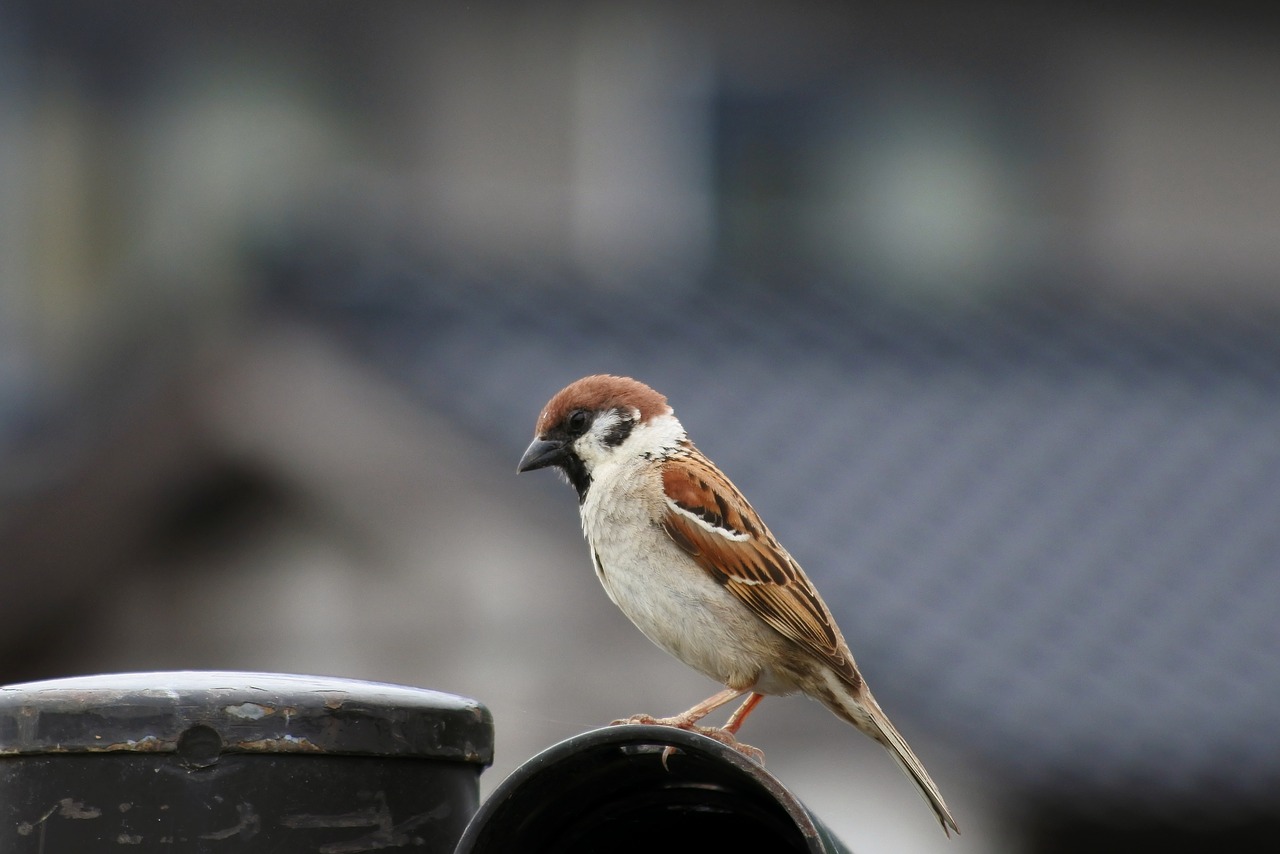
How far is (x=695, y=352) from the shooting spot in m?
7.30

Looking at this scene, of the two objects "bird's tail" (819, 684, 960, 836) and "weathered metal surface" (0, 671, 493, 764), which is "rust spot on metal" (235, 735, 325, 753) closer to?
"weathered metal surface" (0, 671, 493, 764)

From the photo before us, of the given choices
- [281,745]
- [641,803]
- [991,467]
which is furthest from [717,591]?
[991,467]

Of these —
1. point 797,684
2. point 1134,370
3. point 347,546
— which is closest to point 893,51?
point 1134,370

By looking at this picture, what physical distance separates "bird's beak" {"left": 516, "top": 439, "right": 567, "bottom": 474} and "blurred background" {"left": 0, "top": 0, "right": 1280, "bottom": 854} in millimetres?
2263

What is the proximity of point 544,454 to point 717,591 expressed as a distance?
0.48 m

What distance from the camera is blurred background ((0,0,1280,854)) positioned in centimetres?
582

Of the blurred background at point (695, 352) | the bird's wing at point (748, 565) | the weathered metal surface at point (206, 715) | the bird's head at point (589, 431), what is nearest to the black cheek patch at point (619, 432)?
the bird's head at point (589, 431)

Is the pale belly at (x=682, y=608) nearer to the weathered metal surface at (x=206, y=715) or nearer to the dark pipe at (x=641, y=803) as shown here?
the dark pipe at (x=641, y=803)

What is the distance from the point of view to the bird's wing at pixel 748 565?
315 centimetres

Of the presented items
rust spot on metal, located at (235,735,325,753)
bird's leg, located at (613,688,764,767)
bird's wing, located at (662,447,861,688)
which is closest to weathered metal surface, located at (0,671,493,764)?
rust spot on metal, located at (235,735,325,753)

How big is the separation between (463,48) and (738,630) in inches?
248

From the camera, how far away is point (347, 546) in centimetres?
603

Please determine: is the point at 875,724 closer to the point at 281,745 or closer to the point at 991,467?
the point at 281,745

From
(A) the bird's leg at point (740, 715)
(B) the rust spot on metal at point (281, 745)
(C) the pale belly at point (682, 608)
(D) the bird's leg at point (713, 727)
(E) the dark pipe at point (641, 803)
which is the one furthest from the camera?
(C) the pale belly at point (682, 608)
